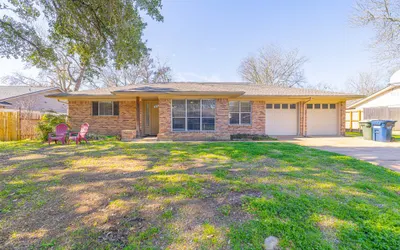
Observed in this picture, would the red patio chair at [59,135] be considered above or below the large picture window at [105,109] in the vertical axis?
below

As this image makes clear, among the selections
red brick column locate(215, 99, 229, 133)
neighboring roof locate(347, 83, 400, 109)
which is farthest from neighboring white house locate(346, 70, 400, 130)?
red brick column locate(215, 99, 229, 133)

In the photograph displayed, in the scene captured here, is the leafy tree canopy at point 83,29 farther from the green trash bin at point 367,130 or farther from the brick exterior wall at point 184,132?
the green trash bin at point 367,130

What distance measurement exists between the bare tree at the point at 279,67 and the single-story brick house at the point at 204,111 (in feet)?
55.8

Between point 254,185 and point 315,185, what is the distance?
1.19 meters

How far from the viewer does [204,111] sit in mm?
10383

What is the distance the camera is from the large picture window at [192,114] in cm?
1037

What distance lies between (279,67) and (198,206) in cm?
3044

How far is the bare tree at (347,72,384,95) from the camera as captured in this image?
34.1 m

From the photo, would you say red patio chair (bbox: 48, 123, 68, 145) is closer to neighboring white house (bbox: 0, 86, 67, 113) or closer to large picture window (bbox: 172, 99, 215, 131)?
large picture window (bbox: 172, 99, 215, 131)

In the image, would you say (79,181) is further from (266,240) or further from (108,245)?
(266,240)

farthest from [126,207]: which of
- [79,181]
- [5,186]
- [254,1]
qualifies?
[254,1]

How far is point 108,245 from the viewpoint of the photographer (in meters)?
2.02

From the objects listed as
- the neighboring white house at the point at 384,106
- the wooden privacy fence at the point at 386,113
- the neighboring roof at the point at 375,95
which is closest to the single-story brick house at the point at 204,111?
the neighboring white house at the point at 384,106

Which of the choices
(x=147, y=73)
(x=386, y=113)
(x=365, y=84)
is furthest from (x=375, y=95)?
(x=147, y=73)
